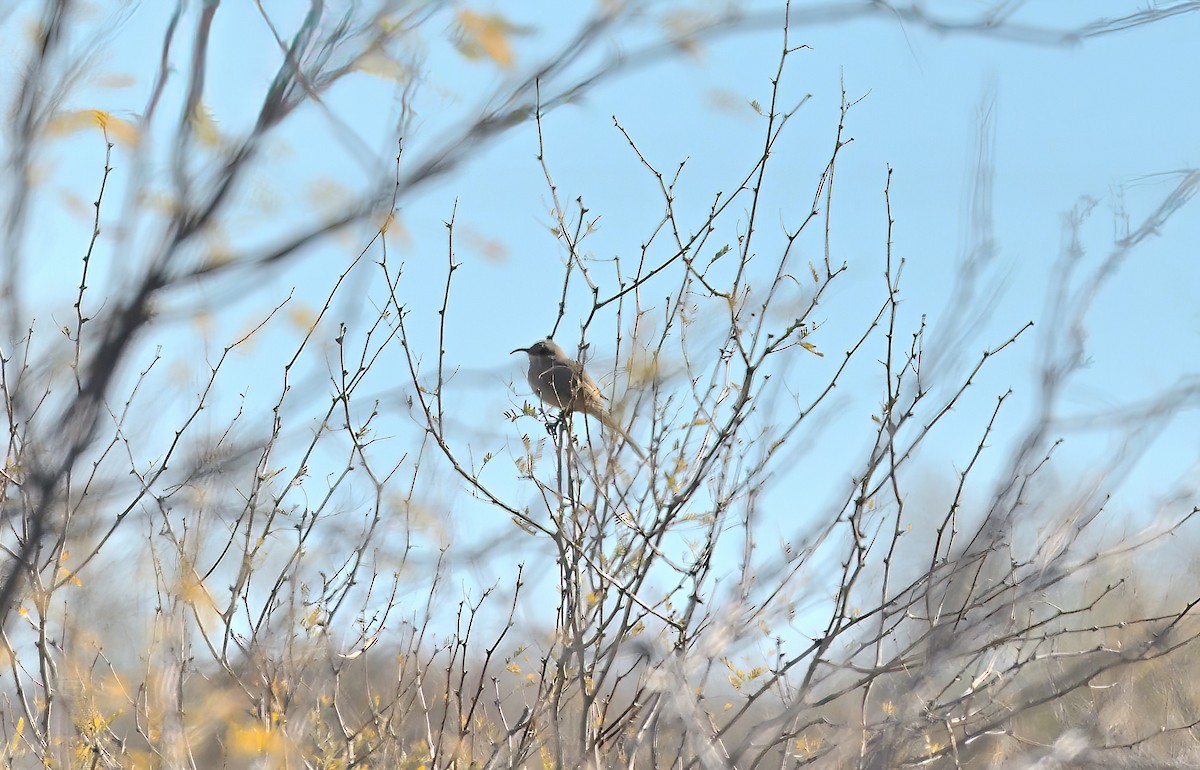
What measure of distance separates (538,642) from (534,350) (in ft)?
6.73

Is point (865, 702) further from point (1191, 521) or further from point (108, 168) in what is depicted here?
point (108, 168)

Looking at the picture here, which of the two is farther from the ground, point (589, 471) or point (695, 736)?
point (589, 471)

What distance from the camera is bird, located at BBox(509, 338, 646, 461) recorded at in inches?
120

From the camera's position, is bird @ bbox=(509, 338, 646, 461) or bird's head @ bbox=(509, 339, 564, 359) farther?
bird's head @ bbox=(509, 339, 564, 359)

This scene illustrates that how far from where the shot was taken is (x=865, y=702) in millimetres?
2795

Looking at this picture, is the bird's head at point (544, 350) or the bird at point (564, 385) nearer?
the bird at point (564, 385)

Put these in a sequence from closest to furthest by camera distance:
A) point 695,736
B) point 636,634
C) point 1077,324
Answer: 1. point 695,736
2. point 1077,324
3. point 636,634

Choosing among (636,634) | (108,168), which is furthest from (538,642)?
(108,168)

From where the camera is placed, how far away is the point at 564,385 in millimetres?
4641

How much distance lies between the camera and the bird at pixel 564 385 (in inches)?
120

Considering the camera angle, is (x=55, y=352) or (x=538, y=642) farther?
(x=55, y=352)

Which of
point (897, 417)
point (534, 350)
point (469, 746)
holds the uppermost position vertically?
point (534, 350)

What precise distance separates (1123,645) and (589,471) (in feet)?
5.69

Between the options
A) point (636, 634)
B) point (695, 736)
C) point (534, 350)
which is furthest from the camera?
point (534, 350)
